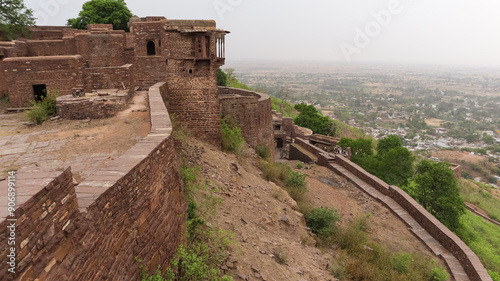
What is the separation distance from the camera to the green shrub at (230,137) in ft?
38.2

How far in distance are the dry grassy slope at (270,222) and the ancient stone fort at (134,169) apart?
1073 mm

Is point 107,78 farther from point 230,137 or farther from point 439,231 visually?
point 439,231

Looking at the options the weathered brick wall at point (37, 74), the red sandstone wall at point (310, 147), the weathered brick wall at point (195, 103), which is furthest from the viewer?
the red sandstone wall at point (310, 147)

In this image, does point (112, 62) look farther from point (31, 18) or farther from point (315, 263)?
point (315, 263)

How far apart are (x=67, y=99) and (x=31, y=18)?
11.1 m

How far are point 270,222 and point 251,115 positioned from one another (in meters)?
7.01

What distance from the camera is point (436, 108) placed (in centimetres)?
9475

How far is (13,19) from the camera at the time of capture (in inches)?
572

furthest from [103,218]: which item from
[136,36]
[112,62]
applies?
[112,62]

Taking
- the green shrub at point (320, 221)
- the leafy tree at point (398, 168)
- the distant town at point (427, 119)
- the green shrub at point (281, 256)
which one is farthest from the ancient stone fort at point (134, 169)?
the distant town at point (427, 119)

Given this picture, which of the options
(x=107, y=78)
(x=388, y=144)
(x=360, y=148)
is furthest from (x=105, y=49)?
(x=388, y=144)

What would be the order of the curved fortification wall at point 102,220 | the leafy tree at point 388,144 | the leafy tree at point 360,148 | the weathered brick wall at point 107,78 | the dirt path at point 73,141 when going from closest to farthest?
1. the curved fortification wall at point 102,220
2. the dirt path at point 73,141
3. the weathered brick wall at point 107,78
4. the leafy tree at point 388,144
5. the leafy tree at point 360,148

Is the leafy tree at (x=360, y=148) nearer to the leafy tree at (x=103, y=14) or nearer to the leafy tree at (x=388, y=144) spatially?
the leafy tree at (x=388, y=144)

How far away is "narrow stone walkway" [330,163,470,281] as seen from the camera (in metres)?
9.47
